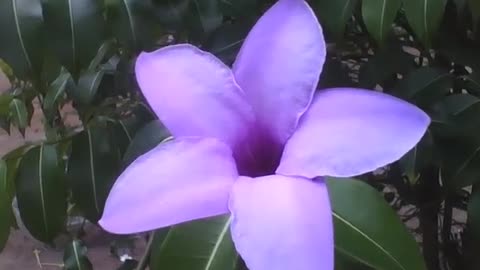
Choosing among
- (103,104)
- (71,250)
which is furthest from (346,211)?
(71,250)

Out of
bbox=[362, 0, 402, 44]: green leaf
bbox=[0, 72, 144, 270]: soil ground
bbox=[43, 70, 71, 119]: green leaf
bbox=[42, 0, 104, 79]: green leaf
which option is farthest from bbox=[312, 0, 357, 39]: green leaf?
bbox=[0, 72, 144, 270]: soil ground

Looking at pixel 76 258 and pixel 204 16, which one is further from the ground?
pixel 204 16

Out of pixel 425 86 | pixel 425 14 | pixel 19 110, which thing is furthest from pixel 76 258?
pixel 425 14

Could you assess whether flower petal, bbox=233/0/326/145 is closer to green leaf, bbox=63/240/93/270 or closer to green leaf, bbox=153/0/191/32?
green leaf, bbox=153/0/191/32

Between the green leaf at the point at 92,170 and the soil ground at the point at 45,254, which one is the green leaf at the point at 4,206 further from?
the soil ground at the point at 45,254

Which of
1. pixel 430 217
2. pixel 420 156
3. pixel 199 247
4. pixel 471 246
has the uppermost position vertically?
pixel 199 247

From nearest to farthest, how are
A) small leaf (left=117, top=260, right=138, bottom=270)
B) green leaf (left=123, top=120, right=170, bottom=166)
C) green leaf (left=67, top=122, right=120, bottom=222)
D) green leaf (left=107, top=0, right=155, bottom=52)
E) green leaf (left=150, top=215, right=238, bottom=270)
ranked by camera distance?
green leaf (left=150, top=215, right=238, bottom=270)
green leaf (left=123, top=120, right=170, bottom=166)
green leaf (left=107, top=0, right=155, bottom=52)
green leaf (left=67, top=122, right=120, bottom=222)
small leaf (left=117, top=260, right=138, bottom=270)

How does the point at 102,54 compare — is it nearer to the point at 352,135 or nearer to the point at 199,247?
the point at 199,247
